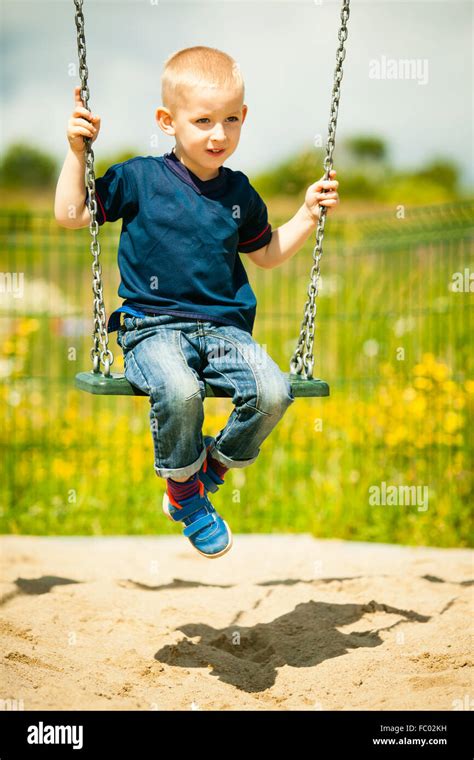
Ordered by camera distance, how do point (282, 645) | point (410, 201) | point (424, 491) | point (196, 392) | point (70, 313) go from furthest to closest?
point (410, 201)
point (70, 313)
point (424, 491)
point (282, 645)
point (196, 392)

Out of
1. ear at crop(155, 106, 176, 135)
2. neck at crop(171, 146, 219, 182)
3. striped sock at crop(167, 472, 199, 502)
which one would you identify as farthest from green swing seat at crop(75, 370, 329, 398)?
ear at crop(155, 106, 176, 135)

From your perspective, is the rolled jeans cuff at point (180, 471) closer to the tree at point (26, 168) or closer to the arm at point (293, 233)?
the arm at point (293, 233)

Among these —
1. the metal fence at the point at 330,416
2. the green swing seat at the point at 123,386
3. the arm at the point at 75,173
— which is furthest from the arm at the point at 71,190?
the metal fence at the point at 330,416

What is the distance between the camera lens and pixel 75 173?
11.8ft

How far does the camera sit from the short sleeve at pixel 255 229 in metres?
3.85

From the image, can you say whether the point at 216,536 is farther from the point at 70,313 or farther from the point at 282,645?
the point at 70,313

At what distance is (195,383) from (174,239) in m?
0.58

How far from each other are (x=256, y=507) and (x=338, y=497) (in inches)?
23.5

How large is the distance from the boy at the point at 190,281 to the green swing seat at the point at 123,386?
0.13 feet

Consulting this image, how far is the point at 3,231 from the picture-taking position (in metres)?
7.12

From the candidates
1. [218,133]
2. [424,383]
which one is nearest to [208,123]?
[218,133]

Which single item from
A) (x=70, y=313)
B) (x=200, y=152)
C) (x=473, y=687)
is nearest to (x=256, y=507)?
(x=70, y=313)

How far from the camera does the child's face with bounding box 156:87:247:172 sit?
340cm

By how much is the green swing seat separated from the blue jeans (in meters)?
0.03
